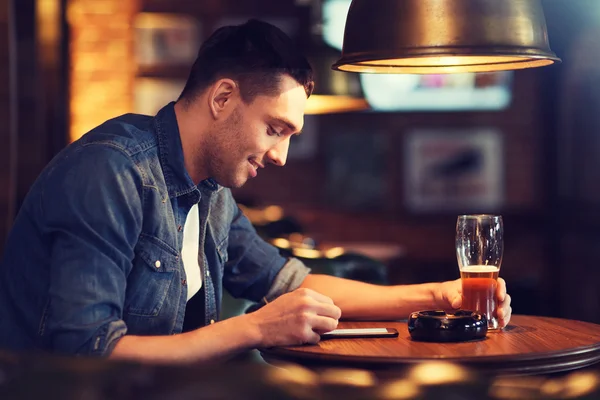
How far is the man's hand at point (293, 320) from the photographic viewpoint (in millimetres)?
1659

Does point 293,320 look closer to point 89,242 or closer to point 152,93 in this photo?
point 89,242

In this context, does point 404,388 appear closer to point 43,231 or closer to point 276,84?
point 43,231

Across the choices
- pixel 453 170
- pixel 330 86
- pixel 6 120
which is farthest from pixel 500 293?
pixel 453 170

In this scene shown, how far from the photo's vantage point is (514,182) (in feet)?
23.8

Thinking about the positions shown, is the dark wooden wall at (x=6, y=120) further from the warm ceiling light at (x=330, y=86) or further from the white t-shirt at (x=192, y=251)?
the white t-shirt at (x=192, y=251)

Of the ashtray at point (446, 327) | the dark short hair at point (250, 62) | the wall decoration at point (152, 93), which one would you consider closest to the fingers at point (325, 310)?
the ashtray at point (446, 327)

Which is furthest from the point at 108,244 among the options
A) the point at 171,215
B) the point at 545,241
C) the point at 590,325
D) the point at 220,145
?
the point at 545,241

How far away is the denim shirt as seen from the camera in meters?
1.61

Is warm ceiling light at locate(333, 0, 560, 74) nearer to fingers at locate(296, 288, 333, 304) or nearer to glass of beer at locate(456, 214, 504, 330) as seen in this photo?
glass of beer at locate(456, 214, 504, 330)

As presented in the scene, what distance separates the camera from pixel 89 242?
5.41 ft

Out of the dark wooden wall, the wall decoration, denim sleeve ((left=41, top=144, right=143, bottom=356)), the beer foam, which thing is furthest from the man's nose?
the wall decoration

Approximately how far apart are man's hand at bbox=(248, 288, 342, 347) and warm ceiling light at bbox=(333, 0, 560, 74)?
0.54 metres

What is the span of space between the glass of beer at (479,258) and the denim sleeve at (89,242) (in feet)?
2.33

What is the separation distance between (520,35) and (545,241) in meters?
5.69
